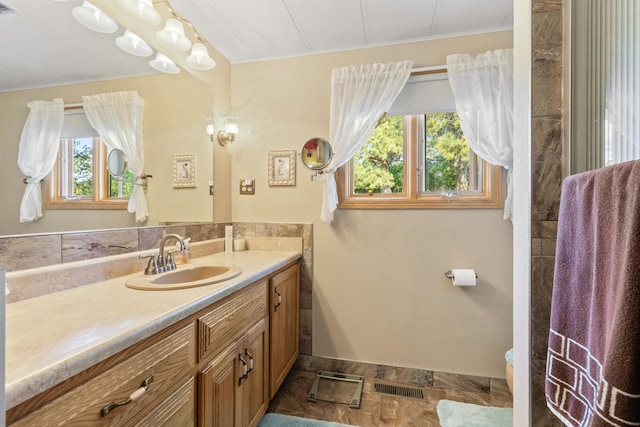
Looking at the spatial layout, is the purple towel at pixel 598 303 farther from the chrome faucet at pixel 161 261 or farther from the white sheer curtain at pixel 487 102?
the chrome faucet at pixel 161 261

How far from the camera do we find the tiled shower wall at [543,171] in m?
0.89

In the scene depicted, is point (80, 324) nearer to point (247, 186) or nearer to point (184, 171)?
point (184, 171)

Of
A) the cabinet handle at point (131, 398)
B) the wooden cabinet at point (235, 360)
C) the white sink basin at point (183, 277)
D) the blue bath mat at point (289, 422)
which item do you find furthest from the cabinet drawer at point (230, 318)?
the blue bath mat at point (289, 422)

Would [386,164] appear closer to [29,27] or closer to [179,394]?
[179,394]

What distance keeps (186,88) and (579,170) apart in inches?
78.9

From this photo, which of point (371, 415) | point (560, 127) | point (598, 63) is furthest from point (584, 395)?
point (371, 415)

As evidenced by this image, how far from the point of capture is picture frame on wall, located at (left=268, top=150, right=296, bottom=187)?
6.93 ft

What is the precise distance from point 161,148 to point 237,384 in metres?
1.33

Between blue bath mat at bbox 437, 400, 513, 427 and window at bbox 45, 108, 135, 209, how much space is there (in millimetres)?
2126

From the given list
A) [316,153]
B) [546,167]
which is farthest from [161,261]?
[546,167]

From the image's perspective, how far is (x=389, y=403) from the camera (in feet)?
5.70

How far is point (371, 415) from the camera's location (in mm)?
1641

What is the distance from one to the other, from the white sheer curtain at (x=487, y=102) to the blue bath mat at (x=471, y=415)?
1.16m

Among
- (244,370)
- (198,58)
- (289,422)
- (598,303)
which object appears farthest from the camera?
(198,58)
